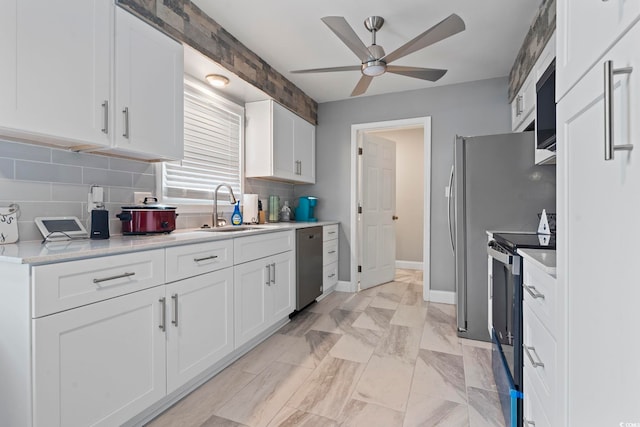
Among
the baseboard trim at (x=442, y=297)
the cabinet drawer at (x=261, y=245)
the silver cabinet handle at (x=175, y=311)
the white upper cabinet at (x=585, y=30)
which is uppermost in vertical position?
the white upper cabinet at (x=585, y=30)

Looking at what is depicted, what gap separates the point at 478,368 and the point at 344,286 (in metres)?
2.10

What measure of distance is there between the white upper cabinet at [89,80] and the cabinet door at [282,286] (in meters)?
1.23

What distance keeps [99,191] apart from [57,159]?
0.25 meters

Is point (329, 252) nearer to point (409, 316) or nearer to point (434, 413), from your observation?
point (409, 316)

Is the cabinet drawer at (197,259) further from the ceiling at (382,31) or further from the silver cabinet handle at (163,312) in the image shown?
the ceiling at (382,31)

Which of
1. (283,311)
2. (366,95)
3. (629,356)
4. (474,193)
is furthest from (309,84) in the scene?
(629,356)

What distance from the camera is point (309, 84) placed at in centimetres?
360

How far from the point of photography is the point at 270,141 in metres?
3.20

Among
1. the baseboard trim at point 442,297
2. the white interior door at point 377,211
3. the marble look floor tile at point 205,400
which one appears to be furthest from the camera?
the white interior door at point 377,211

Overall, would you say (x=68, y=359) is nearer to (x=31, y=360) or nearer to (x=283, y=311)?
(x=31, y=360)

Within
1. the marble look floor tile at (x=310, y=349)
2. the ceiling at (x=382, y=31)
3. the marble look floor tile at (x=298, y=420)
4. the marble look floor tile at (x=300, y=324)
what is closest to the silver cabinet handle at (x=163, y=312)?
the marble look floor tile at (x=298, y=420)

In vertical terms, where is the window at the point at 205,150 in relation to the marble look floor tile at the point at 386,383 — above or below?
above

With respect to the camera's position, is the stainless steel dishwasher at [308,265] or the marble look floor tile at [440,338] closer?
the marble look floor tile at [440,338]

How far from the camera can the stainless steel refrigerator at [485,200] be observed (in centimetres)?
241
